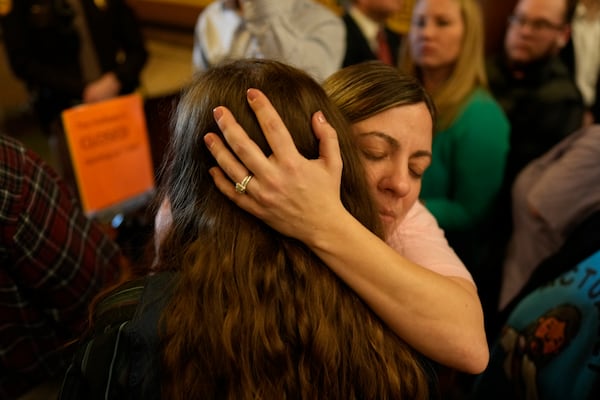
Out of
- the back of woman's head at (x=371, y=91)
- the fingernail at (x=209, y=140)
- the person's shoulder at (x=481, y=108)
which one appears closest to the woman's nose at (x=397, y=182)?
the back of woman's head at (x=371, y=91)

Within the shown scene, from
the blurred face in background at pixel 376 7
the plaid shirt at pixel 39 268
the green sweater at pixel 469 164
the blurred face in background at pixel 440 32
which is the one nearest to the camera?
the plaid shirt at pixel 39 268

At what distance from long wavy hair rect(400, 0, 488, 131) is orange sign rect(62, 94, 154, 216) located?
47.5 inches

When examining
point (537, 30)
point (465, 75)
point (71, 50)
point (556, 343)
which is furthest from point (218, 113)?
point (71, 50)

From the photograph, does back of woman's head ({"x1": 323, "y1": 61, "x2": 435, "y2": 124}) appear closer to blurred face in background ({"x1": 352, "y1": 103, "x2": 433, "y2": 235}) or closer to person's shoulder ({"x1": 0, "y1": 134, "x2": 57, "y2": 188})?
blurred face in background ({"x1": 352, "y1": 103, "x2": 433, "y2": 235})

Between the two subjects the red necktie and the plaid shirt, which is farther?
the red necktie

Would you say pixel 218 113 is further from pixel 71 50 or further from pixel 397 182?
pixel 71 50

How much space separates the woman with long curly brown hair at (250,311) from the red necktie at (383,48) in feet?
4.98

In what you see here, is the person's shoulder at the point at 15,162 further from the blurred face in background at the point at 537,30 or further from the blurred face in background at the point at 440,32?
the blurred face in background at the point at 537,30

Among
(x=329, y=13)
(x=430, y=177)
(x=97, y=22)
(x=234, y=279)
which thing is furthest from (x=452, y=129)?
(x=97, y=22)

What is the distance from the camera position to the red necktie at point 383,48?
213 cm

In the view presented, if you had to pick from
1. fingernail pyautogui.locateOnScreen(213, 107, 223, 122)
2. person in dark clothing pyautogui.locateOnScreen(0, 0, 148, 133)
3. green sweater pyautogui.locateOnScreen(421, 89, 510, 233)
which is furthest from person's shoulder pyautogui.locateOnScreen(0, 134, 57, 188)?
person in dark clothing pyautogui.locateOnScreen(0, 0, 148, 133)

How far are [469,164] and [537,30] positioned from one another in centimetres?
74

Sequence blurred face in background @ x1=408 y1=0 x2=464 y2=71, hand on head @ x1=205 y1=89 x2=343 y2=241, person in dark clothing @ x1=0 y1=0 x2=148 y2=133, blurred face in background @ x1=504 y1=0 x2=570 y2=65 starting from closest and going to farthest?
hand on head @ x1=205 y1=89 x2=343 y2=241
blurred face in background @ x1=408 y1=0 x2=464 y2=71
blurred face in background @ x1=504 y1=0 x2=570 y2=65
person in dark clothing @ x1=0 y1=0 x2=148 y2=133

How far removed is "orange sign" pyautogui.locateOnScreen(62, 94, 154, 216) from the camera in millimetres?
1727
